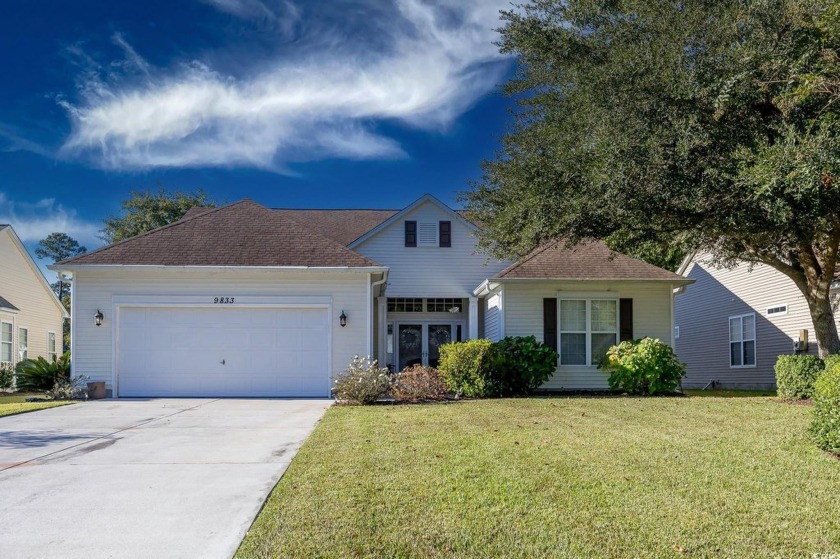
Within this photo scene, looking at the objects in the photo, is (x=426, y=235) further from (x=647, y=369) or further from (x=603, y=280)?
(x=647, y=369)

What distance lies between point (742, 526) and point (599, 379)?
39.5 feet

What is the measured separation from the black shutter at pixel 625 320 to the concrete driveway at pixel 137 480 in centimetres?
906

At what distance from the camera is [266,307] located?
49.3 feet

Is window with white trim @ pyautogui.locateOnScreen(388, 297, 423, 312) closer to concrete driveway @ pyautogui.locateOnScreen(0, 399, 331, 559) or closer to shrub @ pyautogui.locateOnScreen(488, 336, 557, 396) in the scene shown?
shrub @ pyautogui.locateOnScreen(488, 336, 557, 396)

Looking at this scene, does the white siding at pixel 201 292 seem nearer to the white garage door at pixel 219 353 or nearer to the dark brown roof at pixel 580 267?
the white garage door at pixel 219 353

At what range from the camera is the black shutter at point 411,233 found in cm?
1917

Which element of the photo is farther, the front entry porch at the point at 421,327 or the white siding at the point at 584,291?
the front entry porch at the point at 421,327

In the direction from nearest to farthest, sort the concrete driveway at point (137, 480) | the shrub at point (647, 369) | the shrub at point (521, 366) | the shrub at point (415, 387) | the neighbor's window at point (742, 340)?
1. the concrete driveway at point (137, 480)
2. the shrub at point (415, 387)
3. the shrub at point (521, 366)
4. the shrub at point (647, 369)
5. the neighbor's window at point (742, 340)

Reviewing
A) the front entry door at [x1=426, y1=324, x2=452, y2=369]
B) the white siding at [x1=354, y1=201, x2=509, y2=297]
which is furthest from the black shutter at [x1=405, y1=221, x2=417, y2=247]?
the front entry door at [x1=426, y1=324, x2=452, y2=369]

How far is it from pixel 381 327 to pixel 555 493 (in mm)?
13957

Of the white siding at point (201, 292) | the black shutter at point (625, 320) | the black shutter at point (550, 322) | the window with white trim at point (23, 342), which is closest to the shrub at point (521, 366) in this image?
the black shutter at point (550, 322)

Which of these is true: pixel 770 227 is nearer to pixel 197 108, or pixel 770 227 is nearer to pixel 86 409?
pixel 86 409

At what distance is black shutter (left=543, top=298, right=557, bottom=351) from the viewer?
16.2m

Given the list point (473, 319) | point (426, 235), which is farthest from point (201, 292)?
point (473, 319)
